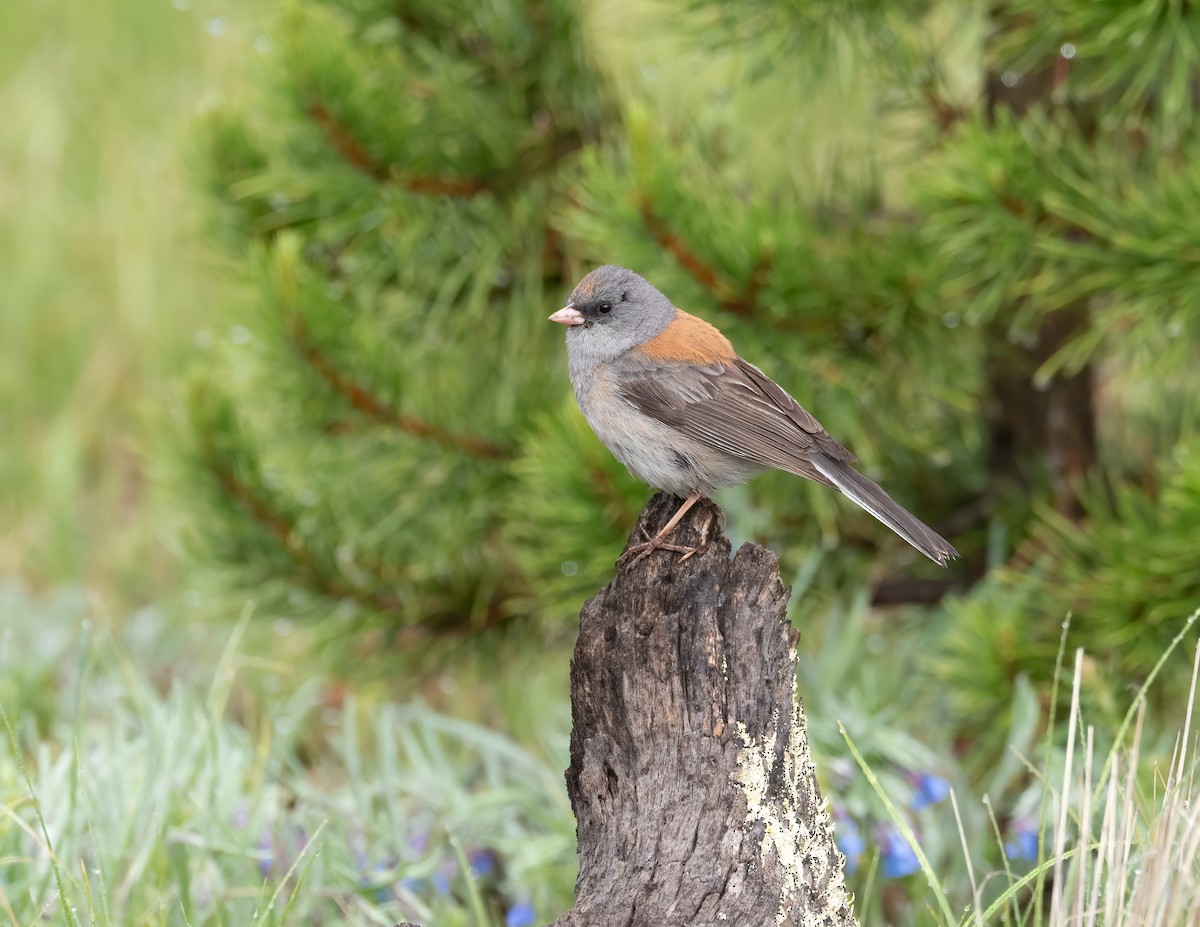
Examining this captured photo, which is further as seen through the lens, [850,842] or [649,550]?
[850,842]

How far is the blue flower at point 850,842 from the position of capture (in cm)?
278

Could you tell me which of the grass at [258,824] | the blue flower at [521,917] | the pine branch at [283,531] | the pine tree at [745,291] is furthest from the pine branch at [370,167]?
the blue flower at [521,917]

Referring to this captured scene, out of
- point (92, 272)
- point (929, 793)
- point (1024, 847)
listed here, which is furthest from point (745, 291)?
point (92, 272)

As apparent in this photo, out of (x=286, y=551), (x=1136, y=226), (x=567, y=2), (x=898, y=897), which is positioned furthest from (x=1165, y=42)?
(x=286, y=551)

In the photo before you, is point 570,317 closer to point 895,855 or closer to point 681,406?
point 681,406

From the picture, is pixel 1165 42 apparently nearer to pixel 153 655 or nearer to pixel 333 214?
pixel 333 214

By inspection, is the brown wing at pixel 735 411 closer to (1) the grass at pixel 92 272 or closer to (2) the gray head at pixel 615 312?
(2) the gray head at pixel 615 312

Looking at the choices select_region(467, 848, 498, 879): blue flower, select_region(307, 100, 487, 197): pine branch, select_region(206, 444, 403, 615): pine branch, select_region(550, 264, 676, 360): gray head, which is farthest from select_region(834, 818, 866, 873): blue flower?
select_region(307, 100, 487, 197): pine branch

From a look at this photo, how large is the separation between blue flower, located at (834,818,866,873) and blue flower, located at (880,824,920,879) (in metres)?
0.05

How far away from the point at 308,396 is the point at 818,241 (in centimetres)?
125

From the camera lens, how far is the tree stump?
184cm

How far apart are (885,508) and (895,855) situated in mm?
761

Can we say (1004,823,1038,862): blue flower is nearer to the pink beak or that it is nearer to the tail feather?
the tail feather

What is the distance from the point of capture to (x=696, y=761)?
6.40 feet
